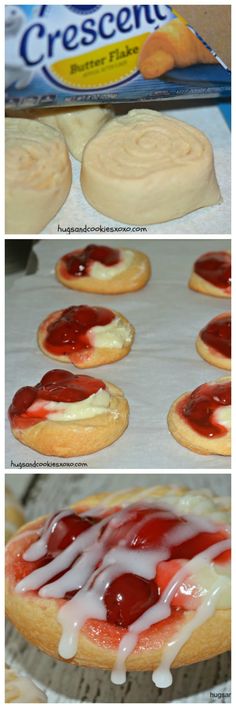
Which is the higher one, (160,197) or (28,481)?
(160,197)

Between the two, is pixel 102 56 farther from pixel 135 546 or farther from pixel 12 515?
pixel 12 515

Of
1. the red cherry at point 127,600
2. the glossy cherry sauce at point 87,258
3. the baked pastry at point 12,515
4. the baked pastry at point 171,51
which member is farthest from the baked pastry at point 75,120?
the baked pastry at point 12,515

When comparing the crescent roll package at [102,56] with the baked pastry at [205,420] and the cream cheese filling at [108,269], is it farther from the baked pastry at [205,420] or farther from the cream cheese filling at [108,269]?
the cream cheese filling at [108,269]

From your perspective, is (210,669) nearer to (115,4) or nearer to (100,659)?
(100,659)

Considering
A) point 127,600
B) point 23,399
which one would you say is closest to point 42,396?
point 23,399

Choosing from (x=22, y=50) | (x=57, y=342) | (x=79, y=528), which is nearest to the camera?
(x=22, y=50)

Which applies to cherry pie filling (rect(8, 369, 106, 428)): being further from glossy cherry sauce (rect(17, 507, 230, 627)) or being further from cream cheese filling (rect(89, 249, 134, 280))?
cream cheese filling (rect(89, 249, 134, 280))
